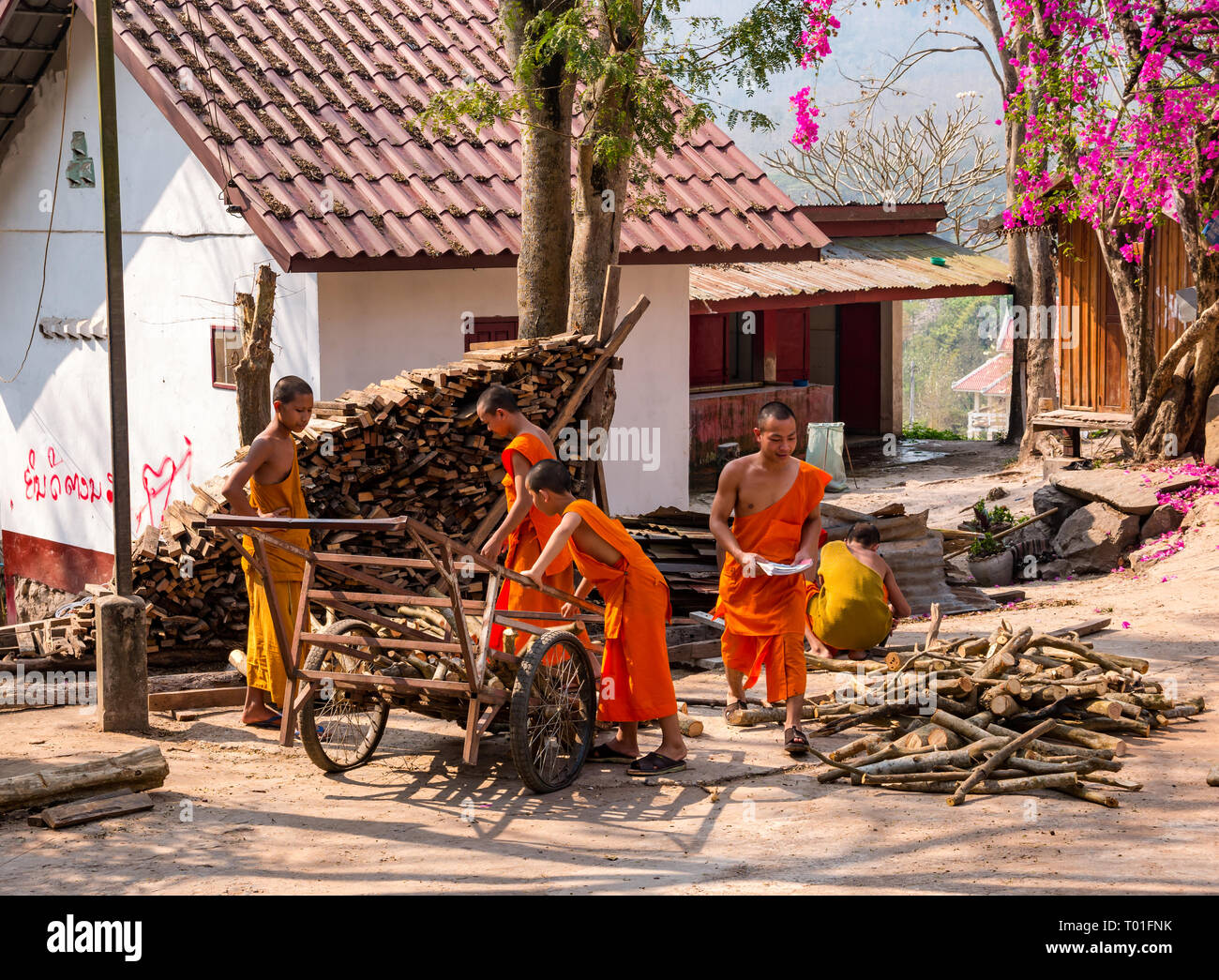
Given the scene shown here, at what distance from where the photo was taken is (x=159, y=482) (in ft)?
41.5

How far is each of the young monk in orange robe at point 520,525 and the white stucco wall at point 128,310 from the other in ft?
13.8

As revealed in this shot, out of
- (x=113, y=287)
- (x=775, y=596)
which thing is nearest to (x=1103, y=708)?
(x=775, y=596)

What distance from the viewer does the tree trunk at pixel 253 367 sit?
874 centimetres

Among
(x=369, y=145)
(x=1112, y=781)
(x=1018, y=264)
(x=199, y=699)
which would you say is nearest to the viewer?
(x=1112, y=781)

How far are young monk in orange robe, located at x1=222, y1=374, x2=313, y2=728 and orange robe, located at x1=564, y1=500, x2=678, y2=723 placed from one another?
1693mm

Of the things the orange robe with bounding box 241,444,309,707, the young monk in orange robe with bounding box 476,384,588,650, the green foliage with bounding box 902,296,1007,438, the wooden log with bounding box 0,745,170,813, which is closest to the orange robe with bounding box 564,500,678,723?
the young monk in orange robe with bounding box 476,384,588,650

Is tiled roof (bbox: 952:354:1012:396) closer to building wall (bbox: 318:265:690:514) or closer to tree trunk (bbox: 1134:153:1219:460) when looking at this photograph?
tree trunk (bbox: 1134:153:1219:460)

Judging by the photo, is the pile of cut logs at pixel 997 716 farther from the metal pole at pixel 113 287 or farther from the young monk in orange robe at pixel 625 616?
the metal pole at pixel 113 287

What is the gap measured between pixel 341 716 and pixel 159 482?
683 centimetres

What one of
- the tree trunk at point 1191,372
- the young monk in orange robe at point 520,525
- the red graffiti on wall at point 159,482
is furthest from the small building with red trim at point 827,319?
the young monk in orange robe at point 520,525

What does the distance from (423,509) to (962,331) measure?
2844 inches

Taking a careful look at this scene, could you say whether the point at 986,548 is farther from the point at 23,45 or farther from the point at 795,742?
the point at 23,45
